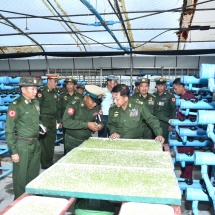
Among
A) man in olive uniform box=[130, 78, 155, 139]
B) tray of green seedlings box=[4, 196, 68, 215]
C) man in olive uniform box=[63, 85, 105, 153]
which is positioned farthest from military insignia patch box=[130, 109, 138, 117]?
tray of green seedlings box=[4, 196, 68, 215]

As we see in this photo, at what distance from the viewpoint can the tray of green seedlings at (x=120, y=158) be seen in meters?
2.09

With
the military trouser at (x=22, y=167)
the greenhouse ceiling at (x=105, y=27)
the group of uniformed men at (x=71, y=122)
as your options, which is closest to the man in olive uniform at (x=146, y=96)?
the group of uniformed men at (x=71, y=122)

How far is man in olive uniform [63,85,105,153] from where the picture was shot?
322cm

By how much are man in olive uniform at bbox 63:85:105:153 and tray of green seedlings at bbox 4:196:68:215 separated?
1.70 meters

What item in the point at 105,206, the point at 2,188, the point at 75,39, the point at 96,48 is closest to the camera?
the point at 105,206

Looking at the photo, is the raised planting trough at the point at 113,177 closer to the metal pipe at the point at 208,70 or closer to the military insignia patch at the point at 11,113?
the metal pipe at the point at 208,70

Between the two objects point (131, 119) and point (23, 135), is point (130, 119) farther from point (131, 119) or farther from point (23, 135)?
point (23, 135)

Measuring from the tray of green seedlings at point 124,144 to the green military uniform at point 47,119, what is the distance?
6.91ft

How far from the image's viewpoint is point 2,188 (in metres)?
3.98

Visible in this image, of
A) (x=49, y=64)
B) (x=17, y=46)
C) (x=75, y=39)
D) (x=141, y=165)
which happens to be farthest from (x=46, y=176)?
(x=49, y=64)

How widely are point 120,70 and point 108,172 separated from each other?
841 centimetres

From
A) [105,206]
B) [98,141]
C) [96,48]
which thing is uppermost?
[96,48]

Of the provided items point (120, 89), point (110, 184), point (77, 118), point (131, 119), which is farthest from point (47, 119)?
point (110, 184)

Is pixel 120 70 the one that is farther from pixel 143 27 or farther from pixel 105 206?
pixel 105 206
